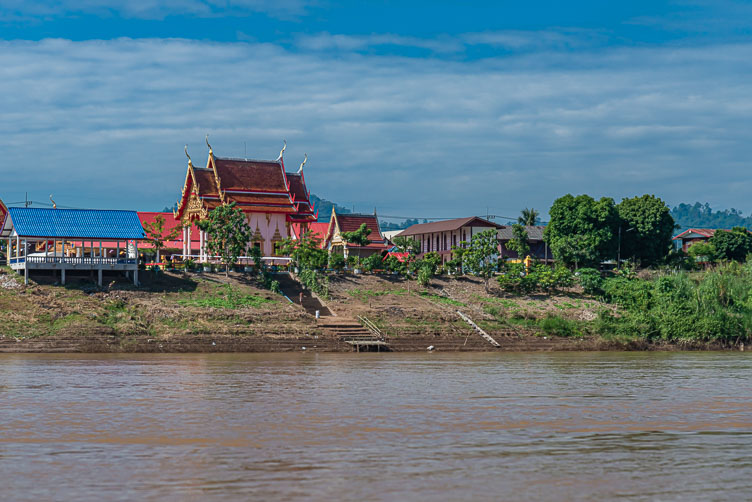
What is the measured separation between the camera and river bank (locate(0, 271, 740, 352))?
34.5m

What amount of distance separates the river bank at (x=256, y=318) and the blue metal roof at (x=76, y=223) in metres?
2.30

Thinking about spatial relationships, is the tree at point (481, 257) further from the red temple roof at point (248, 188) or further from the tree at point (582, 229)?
the red temple roof at point (248, 188)

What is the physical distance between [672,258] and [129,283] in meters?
37.7

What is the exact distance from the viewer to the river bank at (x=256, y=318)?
113ft

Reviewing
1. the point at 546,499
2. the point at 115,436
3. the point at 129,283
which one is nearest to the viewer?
the point at 546,499

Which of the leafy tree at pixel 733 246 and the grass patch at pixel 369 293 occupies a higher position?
the leafy tree at pixel 733 246

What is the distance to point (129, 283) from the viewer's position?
40438 millimetres

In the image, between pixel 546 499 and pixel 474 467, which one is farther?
pixel 474 467

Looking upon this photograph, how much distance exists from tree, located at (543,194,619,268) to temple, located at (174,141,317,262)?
16.6m

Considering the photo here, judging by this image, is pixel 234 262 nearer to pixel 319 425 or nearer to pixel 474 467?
pixel 319 425

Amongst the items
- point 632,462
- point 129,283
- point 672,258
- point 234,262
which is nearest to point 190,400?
point 632,462

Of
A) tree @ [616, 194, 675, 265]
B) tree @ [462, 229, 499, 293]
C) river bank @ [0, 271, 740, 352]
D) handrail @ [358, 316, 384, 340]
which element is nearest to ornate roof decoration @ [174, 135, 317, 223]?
river bank @ [0, 271, 740, 352]

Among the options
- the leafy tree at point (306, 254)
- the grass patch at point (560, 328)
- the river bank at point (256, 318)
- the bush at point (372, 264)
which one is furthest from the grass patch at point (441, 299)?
the leafy tree at point (306, 254)

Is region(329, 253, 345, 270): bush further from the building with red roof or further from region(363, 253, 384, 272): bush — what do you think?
the building with red roof
